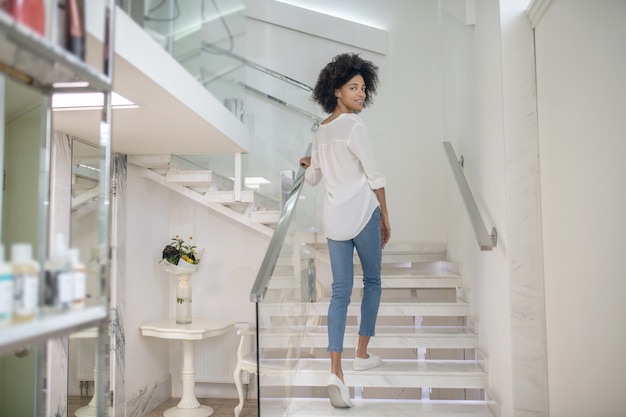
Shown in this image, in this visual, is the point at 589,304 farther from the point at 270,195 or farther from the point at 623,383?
the point at 270,195

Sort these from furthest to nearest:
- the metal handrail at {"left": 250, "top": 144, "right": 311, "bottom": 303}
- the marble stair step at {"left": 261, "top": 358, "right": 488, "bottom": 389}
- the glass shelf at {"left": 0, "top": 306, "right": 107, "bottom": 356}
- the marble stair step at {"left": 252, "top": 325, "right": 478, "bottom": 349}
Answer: the marble stair step at {"left": 252, "top": 325, "right": 478, "bottom": 349} → the marble stair step at {"left": 261, "top": 358, "right": 488, "bottom": 389} → the metal handrail at {"left": 250, "top": 144, "right": 311, "bottom": 303} → the glass shelf at {"left": 0, "top": 306, "right": 107, "bottom": 356}

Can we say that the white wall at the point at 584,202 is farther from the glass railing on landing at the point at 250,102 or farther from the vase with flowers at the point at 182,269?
the vase with flowers at the point at 182,269

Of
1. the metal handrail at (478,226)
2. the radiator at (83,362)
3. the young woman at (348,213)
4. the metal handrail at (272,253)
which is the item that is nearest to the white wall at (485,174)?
the metal handrail at (478,226)

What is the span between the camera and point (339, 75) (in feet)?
11.1

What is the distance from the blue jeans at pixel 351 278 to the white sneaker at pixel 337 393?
0.50ft

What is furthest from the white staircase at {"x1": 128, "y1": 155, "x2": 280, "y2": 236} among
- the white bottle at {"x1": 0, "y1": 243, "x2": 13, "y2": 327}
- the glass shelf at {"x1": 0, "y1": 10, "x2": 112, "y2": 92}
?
the white bottle at {"x1": 0, "y1": 243, "x2": 13, "y2": 327}

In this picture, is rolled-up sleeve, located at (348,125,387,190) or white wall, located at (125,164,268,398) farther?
white wall, located at (125,164,268,398)

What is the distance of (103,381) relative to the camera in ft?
5.51

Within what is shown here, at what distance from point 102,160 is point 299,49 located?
5.11 m

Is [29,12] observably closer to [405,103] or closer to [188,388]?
[188,388]

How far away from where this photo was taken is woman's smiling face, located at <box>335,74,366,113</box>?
336 centimetres

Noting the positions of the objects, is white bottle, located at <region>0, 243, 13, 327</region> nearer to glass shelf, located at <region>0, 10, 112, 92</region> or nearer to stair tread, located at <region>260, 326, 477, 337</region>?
glass shelf, located at <region>0, 10, 112, 92</region>

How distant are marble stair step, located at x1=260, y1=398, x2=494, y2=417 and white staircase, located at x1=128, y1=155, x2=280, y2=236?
2390mm

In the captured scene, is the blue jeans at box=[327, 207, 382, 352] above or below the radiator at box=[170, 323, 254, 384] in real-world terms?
above
